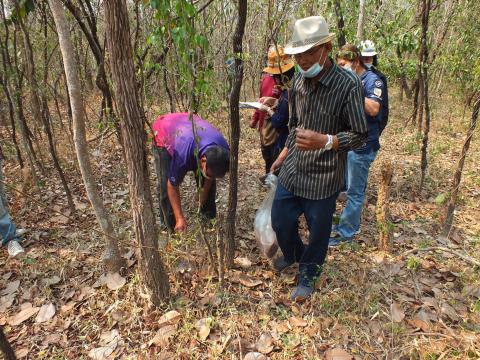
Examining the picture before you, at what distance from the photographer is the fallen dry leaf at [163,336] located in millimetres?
2156

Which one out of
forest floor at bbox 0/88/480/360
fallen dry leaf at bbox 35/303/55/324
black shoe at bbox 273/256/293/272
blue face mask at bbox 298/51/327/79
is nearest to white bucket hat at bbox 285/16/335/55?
blue face mask at bbox 298/51/327/79

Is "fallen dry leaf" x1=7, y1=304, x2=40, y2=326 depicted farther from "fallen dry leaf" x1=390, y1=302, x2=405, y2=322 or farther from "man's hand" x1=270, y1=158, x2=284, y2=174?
"fallen dry leaf" x1=390, y1=302, x2=405, y2=322

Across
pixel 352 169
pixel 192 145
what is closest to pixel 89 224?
pixel 192 145

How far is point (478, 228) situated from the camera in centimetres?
348

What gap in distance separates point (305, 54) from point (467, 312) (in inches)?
82.3

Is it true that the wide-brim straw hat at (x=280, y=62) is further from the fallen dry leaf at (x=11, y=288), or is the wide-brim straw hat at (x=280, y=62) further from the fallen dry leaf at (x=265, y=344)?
the fallen dry leaf at (x=11, y=288)

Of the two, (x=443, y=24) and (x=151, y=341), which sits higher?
(x=443, y=24)

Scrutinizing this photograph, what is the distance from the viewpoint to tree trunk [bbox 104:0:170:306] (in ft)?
5.65

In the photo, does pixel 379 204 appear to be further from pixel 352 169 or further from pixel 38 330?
pixel 38 330

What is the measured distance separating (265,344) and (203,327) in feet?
1.38

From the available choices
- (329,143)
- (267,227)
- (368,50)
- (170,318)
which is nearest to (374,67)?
(368,50)

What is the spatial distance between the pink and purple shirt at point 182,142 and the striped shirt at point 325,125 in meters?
0.65

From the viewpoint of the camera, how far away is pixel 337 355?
2057 mm

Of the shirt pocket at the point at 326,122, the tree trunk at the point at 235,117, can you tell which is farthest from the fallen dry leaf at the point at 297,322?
the shirt pocket at the point at 326,122
